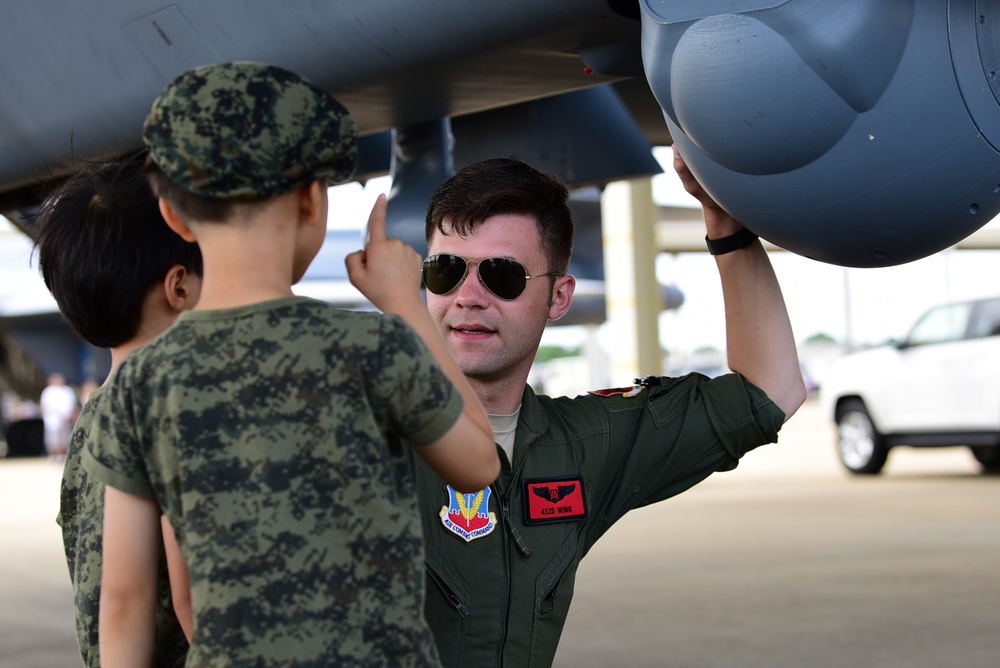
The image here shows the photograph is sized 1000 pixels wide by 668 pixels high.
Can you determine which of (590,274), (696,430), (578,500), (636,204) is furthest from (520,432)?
(590,274)

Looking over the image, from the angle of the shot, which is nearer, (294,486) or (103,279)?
(294,486)

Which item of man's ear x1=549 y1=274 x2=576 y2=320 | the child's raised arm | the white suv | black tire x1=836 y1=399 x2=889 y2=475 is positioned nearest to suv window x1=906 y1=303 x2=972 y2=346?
the white suv

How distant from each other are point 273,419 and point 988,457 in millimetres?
12398

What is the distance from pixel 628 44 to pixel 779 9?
31.4 inches

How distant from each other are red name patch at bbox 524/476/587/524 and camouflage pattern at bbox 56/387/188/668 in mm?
615

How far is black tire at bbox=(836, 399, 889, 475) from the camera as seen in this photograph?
12.0 metres

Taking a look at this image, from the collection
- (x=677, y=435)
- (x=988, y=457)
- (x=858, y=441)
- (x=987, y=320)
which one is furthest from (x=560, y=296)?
(x=988, y=457)

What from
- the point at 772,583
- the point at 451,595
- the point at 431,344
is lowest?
the point at 772,583

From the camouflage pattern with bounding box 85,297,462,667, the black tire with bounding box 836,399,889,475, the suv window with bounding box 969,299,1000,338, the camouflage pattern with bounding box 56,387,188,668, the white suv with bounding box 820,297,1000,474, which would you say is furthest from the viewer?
the black tire with bounding box 836,399,889,475

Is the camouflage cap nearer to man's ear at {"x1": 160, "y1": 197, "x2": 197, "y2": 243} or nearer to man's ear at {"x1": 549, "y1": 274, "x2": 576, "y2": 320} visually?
man's ear at {"x1": 160, "y1": 197, "x2": 197, "y2": 243}

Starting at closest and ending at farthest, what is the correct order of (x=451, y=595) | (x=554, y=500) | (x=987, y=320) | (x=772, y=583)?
(x=451, y=595), (x=554, y=500), (x=772, y=583), (x=987, y=320)

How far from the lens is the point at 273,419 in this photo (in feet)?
4.50

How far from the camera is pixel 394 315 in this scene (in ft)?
4.65

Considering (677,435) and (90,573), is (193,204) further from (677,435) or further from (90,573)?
(677,435)
